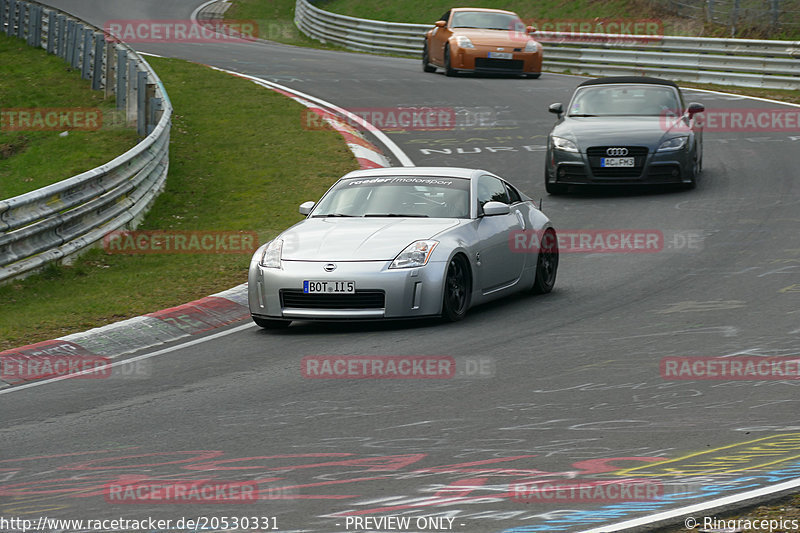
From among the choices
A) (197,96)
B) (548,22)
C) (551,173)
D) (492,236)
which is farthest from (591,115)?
(548,22)

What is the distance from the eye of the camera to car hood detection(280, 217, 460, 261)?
35.1 ft

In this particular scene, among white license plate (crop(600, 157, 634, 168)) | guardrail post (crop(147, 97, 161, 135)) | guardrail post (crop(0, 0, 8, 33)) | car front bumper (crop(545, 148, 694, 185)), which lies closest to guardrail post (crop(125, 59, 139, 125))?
guardrail post (crop(147, 97, 161, 135))

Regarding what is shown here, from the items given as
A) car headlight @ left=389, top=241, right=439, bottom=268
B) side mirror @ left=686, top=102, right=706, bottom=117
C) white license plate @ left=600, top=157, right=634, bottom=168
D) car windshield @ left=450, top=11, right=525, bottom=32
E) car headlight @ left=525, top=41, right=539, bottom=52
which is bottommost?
white license plate @ left=600, top=157, right=634, bottom=168

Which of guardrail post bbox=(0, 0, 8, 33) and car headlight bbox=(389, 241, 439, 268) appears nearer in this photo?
car headlight bbox=(389, 241, 439, 268)

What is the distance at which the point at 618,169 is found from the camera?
1781 cm

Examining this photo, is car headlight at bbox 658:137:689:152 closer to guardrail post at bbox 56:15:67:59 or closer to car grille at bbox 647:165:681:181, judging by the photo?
car grille at bbox 647:165:681:181

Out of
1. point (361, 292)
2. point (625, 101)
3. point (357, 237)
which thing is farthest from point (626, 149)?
point (361, 292)

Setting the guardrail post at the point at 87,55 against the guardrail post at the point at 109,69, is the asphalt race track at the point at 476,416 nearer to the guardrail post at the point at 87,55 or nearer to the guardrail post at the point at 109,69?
the guardrail post at the point at 109,69

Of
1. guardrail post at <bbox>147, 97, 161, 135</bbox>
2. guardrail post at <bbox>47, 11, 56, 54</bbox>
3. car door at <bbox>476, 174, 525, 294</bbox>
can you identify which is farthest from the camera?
guardrail post at <bbox>47, 11, 56, 54</bbox>

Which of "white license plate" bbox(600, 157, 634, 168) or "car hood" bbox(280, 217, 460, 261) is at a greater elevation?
"car hood" bbox(280, 217, 460, 261)

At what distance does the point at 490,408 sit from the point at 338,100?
64.6 feet

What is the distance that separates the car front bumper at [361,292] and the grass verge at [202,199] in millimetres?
1713

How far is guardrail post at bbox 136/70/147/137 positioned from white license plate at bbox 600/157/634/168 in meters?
7.50

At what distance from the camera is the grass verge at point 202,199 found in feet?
39.8
